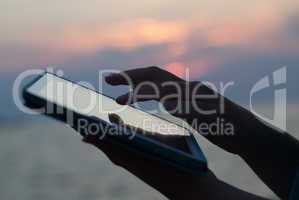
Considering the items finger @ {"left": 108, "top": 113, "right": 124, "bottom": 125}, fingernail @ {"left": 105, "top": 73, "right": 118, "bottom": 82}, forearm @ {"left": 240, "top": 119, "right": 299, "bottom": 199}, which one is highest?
fingernail @ {"left": 105, "top": 73, "right": 118, "bottom": 82}

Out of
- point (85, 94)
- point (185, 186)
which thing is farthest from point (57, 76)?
point (185, 186)

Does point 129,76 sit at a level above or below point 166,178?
above

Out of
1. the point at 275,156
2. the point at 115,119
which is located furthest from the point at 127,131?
the point at 275,156

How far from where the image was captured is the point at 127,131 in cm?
84

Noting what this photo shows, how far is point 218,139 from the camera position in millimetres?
970

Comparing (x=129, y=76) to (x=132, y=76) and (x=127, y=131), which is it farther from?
(x=127, y=131)

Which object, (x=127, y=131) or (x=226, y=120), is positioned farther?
(x=226, y=120)

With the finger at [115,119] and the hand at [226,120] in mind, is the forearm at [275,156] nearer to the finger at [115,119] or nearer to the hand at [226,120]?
the hand at [226,120]

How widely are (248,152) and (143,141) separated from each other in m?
0.24

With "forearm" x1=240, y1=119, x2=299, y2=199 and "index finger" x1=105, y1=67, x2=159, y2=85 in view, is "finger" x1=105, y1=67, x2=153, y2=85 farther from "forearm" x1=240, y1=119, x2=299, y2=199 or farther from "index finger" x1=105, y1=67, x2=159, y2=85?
"forearm" x1=240, y1=119, x2=299, y2=199

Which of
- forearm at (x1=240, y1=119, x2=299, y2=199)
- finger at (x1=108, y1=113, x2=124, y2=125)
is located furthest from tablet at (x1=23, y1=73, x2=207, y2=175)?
forearm at (x1=240, y1=119, x2=299, y2=199)

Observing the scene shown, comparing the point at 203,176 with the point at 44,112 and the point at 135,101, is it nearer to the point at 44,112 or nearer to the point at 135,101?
the point at 135,101

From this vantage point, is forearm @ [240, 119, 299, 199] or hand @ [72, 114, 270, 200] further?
forearm @ [240, 119, 299, 199]

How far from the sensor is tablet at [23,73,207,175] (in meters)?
0.82
